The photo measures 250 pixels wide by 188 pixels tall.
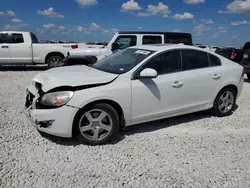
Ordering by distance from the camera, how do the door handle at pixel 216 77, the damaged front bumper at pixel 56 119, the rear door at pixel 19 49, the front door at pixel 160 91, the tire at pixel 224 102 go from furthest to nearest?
the rear door at pixel 19 49, the tire at pixel 224 102, the door handle at pixel 216 77, the front door at pixel 160 91, the damaged front bumper at pixel 56 119

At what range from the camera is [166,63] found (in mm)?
4488

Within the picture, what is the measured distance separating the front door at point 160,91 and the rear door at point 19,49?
875 cm

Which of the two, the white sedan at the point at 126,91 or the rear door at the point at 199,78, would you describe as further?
the rear door at the point at 199,78

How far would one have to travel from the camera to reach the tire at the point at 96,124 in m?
3.70

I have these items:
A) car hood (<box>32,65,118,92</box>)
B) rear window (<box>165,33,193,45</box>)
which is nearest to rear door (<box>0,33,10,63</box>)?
rear window (<box>165,33,193,45</box>)

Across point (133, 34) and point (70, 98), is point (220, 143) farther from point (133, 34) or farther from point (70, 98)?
point (133, 34)

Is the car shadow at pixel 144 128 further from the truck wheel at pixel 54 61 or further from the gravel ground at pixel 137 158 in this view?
the truck wheel at pixel 54 61

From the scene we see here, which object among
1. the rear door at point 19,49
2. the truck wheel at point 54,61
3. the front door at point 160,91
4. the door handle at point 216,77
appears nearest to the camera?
the front door at point 160,91

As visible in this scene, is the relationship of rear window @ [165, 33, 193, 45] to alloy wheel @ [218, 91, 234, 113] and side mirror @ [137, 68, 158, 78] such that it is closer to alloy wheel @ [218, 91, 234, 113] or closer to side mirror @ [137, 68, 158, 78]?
alloy wheel @ [218, 91, 234, 113]

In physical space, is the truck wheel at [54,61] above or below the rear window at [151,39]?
below

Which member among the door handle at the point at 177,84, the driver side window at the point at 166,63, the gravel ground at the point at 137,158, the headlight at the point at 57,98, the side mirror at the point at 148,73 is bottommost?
the gravel ground at the point at 137,158

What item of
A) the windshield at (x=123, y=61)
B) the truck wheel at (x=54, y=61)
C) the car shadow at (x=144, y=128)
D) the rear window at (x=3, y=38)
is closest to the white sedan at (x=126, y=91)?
the windshield at (x=123, y=61)

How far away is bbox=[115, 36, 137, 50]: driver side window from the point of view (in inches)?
345

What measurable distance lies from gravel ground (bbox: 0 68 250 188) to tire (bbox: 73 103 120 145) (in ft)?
0.46
